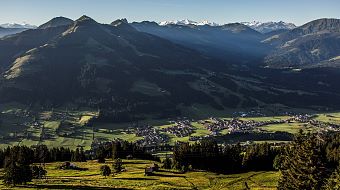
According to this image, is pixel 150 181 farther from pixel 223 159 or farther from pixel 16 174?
pixel 223 159

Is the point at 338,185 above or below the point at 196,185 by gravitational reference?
above

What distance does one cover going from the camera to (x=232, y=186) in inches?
4619

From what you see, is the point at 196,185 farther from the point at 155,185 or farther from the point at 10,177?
the point at 10,177

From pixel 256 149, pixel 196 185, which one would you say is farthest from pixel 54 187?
pixel 256 149

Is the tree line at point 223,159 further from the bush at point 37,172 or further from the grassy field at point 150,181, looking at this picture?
the bush at point 37,172

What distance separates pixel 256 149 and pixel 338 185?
109967 mm

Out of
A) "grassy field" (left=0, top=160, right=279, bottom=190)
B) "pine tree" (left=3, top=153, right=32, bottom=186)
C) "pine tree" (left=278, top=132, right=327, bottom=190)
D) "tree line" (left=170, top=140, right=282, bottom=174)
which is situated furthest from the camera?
"tree line" (left=170, top=140, right=282, bottom=174)

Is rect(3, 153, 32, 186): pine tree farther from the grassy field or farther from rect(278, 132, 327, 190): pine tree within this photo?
rect(278, 132, 327, 190): pine tree

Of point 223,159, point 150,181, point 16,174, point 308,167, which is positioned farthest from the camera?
point 223,159

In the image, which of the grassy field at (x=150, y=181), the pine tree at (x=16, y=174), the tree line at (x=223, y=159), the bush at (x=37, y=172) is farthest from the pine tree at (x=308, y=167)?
the tree line at (x=223, y=159)

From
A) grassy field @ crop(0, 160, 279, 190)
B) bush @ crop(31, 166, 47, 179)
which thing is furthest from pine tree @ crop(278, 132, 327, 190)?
bush @ crop(31, 166, 47, 179)

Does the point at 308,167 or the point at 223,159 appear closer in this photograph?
the point at 308,167

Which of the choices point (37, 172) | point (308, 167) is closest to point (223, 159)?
point (37, 172)

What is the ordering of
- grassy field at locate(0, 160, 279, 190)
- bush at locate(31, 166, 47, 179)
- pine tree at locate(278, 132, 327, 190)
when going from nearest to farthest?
pine tree at locate(278, 132, 327, 190) < grassy field at locate(0, 160, 279, 190) < bush at locate(31, 166, 47, 179)
